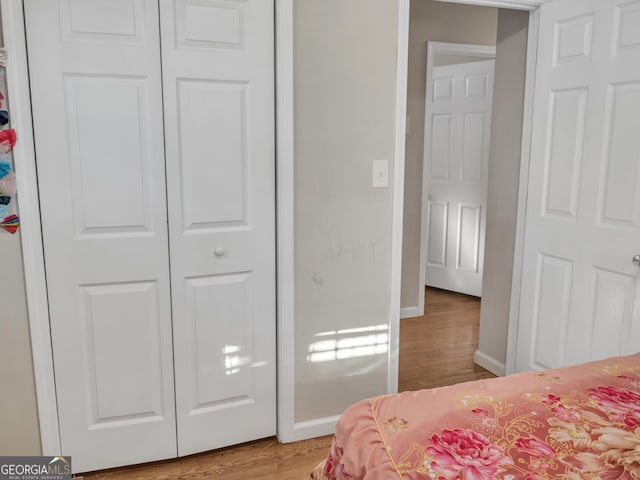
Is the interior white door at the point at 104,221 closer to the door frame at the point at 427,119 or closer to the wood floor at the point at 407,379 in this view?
the wood floor at the point at 407,379

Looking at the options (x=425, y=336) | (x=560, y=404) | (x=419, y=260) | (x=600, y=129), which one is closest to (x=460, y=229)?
(x=419, y=260)

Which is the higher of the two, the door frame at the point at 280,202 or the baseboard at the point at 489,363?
the door frame at the point at 280,202

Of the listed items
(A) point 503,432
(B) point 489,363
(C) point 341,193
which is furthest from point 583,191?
(A) point 503,432

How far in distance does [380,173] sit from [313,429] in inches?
47.8

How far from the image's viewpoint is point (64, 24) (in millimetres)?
1882

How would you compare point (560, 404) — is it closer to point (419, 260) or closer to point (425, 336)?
point (425, 336)

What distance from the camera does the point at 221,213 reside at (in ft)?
7.18

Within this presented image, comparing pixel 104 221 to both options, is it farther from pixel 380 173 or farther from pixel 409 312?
pixel 409 312

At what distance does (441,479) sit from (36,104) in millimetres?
1793

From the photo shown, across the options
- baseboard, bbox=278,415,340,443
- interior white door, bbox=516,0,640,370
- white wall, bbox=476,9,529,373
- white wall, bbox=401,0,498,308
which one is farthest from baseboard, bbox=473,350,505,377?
baseboard, bbox=278,415,340,443

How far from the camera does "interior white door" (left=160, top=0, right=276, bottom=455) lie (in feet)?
6.77

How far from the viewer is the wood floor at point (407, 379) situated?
7.18 ft

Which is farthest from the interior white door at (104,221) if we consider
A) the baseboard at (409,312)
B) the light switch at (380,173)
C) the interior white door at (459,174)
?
the interior white door at (459,174)

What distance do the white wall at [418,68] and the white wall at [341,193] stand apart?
1670mm
